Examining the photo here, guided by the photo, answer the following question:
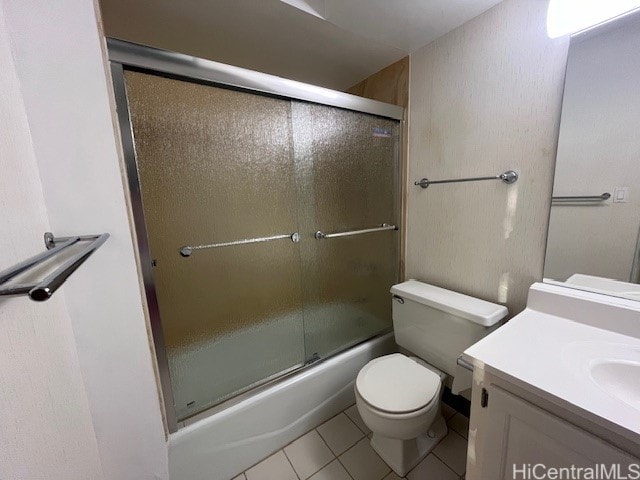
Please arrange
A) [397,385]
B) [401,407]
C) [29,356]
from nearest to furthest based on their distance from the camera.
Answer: [29,356]
[401,407]
[397,385]

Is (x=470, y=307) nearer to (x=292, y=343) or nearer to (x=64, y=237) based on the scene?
(x=292, y=343)

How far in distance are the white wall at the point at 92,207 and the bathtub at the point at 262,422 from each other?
6.7 inches

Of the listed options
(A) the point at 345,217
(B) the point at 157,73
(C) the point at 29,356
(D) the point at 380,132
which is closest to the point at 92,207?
(C) the point at 29,356

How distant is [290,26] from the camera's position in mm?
1232

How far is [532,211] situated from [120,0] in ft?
6.40

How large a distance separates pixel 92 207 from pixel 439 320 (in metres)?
1.50

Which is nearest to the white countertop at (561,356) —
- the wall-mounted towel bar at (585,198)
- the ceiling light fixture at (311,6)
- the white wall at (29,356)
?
the wall-mounted towel bar at (585,198)

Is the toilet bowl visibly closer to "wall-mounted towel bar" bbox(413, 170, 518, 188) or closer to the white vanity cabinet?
the white vanity cabinet

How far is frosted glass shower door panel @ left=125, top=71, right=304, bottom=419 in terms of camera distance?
1004 mm

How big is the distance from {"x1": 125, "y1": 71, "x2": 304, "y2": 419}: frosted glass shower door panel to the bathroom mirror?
3.82ft

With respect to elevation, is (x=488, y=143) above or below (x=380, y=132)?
below

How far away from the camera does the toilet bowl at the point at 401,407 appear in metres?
1.06

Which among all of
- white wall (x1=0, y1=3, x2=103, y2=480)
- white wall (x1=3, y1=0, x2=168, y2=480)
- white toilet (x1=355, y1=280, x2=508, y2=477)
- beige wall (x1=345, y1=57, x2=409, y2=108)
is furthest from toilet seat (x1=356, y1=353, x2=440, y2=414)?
beige wall (x1=345, y1=57, x2=409, y2=108)

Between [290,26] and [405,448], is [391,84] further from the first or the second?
[405,448]
